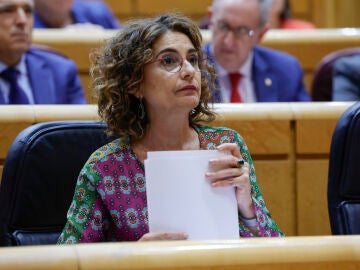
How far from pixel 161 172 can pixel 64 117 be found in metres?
0.50

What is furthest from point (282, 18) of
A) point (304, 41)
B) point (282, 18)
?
point (304, 41)

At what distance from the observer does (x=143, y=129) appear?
4.49ft

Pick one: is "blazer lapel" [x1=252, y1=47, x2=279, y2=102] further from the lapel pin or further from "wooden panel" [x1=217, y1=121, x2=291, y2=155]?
"wooden panel" [x1=217, y1=121, x2=291, y2=155]

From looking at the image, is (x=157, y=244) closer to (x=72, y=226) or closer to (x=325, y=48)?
(x=72, y=226)

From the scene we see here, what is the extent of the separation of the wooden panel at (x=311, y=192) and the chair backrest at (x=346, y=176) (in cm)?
30

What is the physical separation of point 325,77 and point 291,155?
0.58 m

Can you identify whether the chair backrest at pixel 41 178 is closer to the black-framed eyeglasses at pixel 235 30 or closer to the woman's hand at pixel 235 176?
the woman's hand at pixel 235 176

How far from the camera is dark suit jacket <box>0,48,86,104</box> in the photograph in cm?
209

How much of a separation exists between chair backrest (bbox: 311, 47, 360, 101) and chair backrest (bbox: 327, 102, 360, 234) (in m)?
0.84

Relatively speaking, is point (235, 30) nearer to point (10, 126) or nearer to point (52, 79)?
point (52, 79)

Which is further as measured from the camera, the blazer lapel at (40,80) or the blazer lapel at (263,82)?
the blazer lapel at (263,82)

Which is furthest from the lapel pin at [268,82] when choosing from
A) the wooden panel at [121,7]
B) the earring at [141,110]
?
the wooden panel at [121,7]

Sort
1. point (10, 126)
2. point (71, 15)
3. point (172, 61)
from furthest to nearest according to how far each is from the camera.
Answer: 1. point (71, 15)
2. point (10, 126)
3. point (172, 61)

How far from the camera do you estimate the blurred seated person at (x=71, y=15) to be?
272cm
